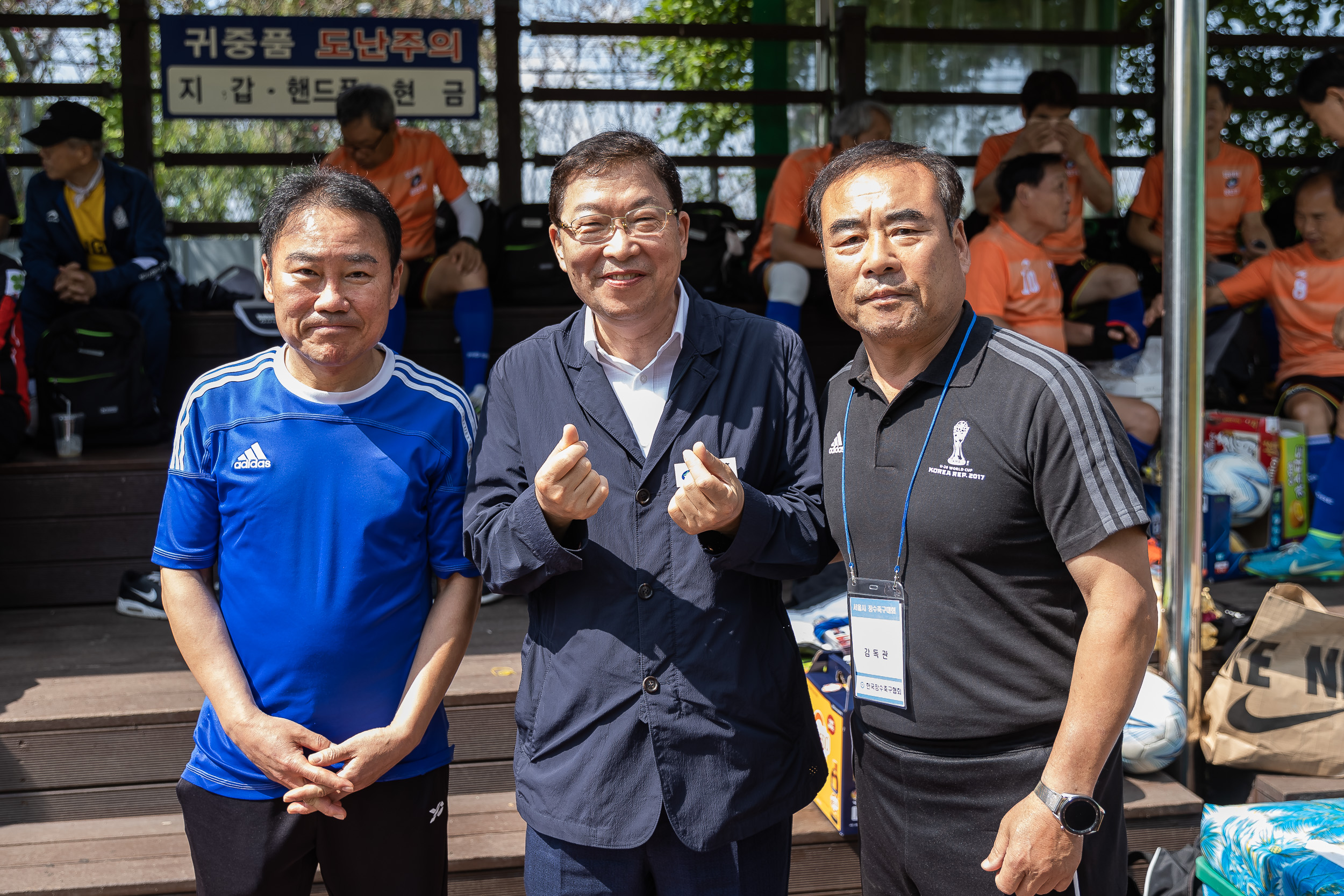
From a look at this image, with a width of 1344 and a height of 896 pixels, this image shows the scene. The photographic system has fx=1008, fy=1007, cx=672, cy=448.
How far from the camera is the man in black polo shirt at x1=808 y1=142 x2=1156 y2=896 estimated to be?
1.50 meters

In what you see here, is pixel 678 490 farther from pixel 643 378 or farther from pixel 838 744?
pixel 838 744

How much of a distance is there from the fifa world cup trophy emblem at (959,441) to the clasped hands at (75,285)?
4664 millimetres

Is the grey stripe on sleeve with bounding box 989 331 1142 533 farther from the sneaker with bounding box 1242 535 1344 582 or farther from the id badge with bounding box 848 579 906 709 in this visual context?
the sneaker with bounding box 1242 535 1344 582

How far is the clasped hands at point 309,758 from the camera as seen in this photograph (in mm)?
1716

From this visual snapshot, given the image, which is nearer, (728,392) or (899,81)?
(728,392)

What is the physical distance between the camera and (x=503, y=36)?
6.54 m

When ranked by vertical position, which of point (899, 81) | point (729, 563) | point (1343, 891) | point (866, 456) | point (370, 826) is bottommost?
point (1343, 891)

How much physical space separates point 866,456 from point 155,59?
274 inches

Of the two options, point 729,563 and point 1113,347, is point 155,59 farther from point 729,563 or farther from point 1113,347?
point 729,563

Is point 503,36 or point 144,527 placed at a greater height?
point 503,36

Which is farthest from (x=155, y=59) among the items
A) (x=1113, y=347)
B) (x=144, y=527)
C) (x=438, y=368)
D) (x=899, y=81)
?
(x=1113, y=347)

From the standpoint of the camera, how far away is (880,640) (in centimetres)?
169

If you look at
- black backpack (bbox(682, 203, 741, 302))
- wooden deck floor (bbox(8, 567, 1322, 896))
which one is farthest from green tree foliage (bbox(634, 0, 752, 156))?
wooden deck floor (bbox(8, 567, 1322, 896))

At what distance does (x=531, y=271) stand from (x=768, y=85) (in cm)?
267
